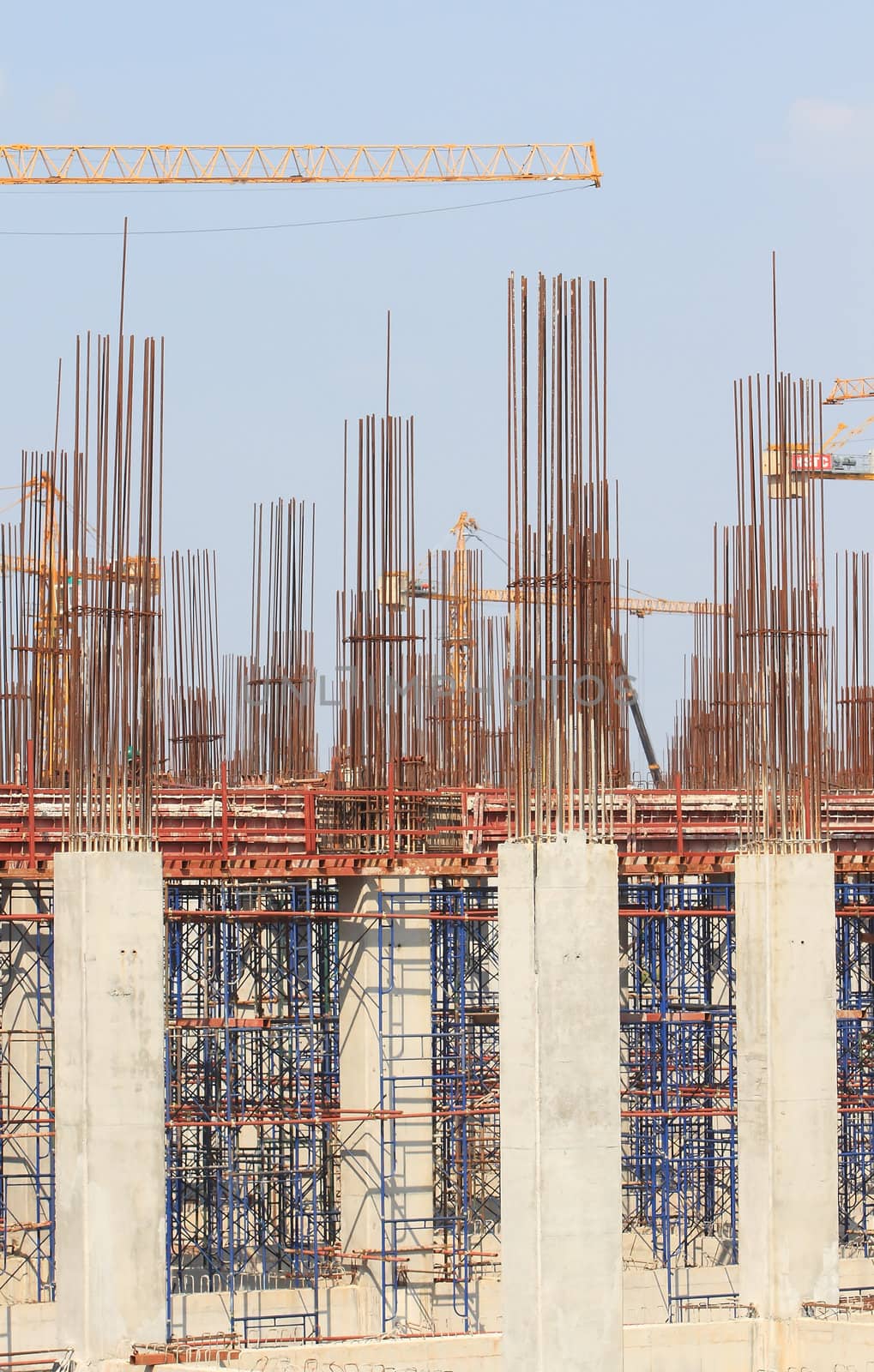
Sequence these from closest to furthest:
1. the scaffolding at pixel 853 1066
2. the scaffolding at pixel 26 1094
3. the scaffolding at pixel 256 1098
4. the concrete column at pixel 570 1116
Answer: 1. the concrete column at pixel 570 1116
2. the scaffolding at pixel 256 1098
3. the scaffolding at pixel 26 1094
4. the scaffolding at pixel 853 1066

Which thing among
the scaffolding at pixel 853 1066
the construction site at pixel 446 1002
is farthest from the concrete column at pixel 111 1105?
the scaffolding at pixel 853 1066

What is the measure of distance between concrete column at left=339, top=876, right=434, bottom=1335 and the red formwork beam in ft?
2.23

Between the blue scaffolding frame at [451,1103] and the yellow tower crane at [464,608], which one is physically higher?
the yellow tower crane at [464,608]

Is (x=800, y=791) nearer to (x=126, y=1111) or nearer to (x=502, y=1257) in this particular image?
(x=502, y=1257)

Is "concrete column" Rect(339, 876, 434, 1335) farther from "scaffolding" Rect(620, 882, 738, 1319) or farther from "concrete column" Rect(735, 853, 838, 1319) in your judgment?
"concrete column" Rect(735, 853, 838, 1319)

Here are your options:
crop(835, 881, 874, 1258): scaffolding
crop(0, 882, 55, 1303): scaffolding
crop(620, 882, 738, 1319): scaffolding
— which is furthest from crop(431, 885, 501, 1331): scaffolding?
crop(0, 882, 55, 1303): scaffolding

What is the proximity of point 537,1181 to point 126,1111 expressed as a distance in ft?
13.5

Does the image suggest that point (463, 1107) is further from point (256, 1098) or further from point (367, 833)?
point (367, 833)

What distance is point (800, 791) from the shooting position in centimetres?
2181

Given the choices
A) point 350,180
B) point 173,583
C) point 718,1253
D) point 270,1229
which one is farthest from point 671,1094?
point 350,180

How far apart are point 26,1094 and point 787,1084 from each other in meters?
10.7

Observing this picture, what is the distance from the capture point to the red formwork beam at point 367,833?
22594 millimetres

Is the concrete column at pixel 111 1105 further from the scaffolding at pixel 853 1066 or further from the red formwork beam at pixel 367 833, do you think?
the scaffolding at pixel 853 1066

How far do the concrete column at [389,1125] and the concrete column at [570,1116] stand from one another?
5.17m
